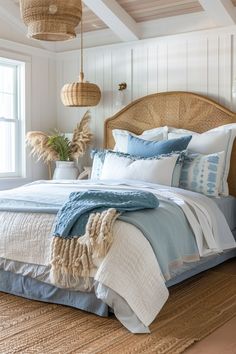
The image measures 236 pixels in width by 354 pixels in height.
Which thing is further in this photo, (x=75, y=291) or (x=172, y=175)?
(x=172, y=175)

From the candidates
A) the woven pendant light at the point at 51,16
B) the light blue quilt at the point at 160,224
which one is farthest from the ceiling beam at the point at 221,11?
the light blue quilt at the point at 160,224

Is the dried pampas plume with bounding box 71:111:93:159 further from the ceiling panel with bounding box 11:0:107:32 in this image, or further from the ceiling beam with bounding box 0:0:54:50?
A: the ceiling beam with bounding box 0:0:54:50

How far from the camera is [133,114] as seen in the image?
212 inches

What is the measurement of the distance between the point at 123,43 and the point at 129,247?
3.43m

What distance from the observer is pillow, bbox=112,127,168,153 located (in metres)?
4.89

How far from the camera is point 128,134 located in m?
5.02

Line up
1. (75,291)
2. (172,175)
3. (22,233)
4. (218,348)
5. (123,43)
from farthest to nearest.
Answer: (123,43) → (172,175) → (22,233) → (75,291) → (218,348)

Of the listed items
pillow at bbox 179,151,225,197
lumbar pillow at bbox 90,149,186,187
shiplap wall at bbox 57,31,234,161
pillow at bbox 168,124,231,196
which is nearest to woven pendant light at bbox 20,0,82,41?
lumbar pillow at bbox 90,149,186,187

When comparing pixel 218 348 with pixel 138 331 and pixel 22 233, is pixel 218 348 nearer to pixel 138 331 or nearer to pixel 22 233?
pixel 138 331

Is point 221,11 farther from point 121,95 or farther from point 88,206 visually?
point 88,206

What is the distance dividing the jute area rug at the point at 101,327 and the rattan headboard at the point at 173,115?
172 centimetres

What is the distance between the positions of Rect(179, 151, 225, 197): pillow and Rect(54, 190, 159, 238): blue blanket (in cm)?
107

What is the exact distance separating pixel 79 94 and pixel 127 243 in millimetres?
2832

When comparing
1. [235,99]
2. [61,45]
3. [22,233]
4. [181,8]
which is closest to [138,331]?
[22,233]
